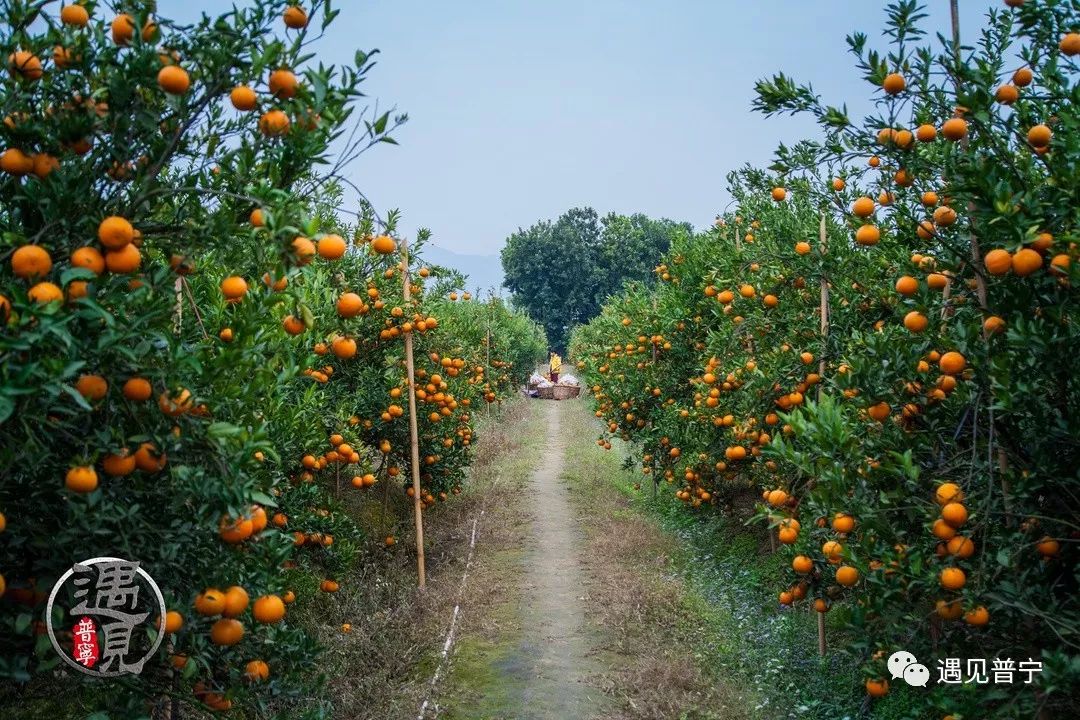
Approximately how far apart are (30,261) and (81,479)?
553mm

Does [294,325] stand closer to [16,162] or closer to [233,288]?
[233,288]

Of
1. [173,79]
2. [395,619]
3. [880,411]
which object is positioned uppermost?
[173,79]

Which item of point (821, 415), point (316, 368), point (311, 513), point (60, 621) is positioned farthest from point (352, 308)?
point (316, 368)

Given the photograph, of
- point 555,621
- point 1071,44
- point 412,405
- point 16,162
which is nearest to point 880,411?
point 1071,44

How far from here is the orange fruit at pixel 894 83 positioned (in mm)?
3100

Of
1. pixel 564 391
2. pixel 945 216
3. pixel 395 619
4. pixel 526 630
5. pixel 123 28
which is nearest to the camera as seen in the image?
pixel 123 28

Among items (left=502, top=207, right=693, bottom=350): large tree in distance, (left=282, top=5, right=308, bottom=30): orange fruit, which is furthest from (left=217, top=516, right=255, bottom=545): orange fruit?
(left=502, top=207, right=693, bottom=350): large tree in distance

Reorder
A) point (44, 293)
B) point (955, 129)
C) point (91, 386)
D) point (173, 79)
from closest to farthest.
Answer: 1. point (44, 293)
2. point (91, 386)
3. point (173, 79)
4. point (955, 129)

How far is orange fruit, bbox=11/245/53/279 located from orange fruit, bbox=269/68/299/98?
766 mm

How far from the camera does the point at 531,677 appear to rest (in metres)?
5.36

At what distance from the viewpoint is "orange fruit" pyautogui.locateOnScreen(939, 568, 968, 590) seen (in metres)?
2.62

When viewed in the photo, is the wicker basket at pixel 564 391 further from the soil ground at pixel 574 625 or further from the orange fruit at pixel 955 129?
the orange fruit at pixel 955 129

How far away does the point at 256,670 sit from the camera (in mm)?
2588

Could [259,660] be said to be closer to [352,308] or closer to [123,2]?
[352,308]
